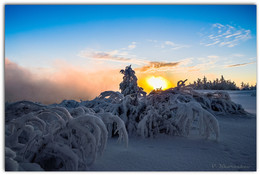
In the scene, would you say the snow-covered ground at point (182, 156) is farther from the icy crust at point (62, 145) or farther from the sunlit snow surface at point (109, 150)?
the icy crust at point (62, 145)

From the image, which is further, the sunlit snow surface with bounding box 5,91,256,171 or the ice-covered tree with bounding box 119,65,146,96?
the ice-covered tree with bounding box 119,65,146,96

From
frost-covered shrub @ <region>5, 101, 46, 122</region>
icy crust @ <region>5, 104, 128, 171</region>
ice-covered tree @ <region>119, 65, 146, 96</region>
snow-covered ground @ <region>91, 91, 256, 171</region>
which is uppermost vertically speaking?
ice-covered tree @ <region>119, 65, 146, 96</region>

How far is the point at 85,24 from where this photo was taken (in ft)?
9.97

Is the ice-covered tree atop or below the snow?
atop

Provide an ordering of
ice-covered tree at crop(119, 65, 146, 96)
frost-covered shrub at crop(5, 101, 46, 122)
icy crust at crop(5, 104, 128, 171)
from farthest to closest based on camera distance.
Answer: ice-covered tree at crop(119, 65, 146, 96) < frost-covered shrub at crop(5, 101, 46, 122) < icy crust at crop(5, 104, 128, 171)

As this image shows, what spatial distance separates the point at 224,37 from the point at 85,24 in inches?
101

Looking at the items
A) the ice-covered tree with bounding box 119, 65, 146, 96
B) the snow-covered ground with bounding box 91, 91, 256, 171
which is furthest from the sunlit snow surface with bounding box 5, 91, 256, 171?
the ice-covered tree with bounding box 119, 65, 146, 96

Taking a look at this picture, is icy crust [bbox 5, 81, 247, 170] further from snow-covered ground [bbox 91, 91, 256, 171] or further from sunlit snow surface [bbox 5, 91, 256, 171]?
snow-covered ground [bbox 91, 91, 256, 171]

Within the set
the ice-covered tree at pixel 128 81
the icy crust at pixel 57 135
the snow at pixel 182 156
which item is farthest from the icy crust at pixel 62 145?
the ice-covered tree at pixel 128 81

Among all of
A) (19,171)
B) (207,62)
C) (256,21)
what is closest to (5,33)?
(19,171)

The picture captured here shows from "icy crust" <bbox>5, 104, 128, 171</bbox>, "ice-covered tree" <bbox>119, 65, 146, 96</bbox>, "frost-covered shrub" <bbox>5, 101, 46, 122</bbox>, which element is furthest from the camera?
"ice-covered tree" <bbox>119, 65, 146, 96</bbox>

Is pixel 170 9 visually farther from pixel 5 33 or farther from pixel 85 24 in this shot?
pixel 5 33

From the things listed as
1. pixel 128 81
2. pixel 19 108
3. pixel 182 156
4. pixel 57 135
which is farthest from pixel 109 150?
pixel 128 81

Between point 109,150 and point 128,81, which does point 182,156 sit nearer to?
point 109,150
